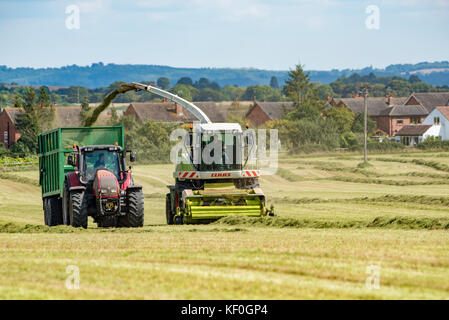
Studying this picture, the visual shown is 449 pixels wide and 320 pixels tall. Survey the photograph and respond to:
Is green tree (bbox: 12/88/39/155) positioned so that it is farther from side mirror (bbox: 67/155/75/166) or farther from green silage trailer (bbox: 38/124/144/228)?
side mirror (bbox: 67/155/75/166)

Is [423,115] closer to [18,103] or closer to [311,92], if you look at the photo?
[311,92]

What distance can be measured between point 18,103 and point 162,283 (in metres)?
69.0

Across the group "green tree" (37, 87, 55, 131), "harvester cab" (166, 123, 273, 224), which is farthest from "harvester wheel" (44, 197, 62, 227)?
"green tree" (37, 87, 55, 131)

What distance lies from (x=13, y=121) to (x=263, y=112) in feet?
126

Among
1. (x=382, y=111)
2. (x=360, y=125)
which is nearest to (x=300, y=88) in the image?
(x=382, y=111)

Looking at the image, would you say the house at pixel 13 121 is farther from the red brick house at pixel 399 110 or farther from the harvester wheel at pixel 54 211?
the harvester wheel at pixel 54 211

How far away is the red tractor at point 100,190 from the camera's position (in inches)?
775

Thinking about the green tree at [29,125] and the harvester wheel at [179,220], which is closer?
the harvester wheel at [179,220]

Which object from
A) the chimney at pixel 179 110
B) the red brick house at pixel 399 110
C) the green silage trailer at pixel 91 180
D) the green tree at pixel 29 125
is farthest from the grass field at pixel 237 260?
the red brick house at pixel 399 110

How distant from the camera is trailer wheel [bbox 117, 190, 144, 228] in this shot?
20.1 metres

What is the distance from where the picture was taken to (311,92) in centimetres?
10588

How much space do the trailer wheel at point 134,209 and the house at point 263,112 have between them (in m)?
85.2

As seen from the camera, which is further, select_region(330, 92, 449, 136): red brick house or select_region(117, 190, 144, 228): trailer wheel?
select_region(330, 92, 449, 136): red brick house

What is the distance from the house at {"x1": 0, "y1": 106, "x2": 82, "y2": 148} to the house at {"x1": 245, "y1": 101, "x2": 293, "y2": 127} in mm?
30089
